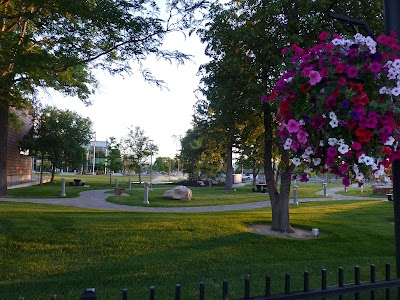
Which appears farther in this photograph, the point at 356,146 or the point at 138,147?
the point at 138,147

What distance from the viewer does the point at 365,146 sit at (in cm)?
273

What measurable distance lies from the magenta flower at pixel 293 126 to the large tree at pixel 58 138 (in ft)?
104

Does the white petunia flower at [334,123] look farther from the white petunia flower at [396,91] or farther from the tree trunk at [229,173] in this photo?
the tree trunk at [229,173]

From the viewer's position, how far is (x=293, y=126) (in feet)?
9.22

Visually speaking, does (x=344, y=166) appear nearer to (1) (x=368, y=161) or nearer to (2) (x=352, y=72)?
(1) (x=368, y=161)

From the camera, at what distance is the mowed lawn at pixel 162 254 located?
18.9 feet

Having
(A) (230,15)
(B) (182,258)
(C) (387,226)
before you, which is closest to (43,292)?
(B) (182,258)

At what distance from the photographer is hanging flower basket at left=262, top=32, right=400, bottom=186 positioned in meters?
2.63

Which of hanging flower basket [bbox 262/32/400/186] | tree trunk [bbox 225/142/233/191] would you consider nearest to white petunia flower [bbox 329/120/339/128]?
hanging flower basket [bbox 262/32/400/186]

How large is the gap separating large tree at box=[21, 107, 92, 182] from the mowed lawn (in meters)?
22.2

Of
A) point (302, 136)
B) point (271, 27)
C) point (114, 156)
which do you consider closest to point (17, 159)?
point (114, 156)

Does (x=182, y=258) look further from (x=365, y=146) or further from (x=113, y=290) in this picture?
(x=365, y=146)

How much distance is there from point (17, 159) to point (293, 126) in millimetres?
33099

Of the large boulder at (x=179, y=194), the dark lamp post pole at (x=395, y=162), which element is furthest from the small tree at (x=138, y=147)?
the dark lamp post pole at (x=395, y=162)
